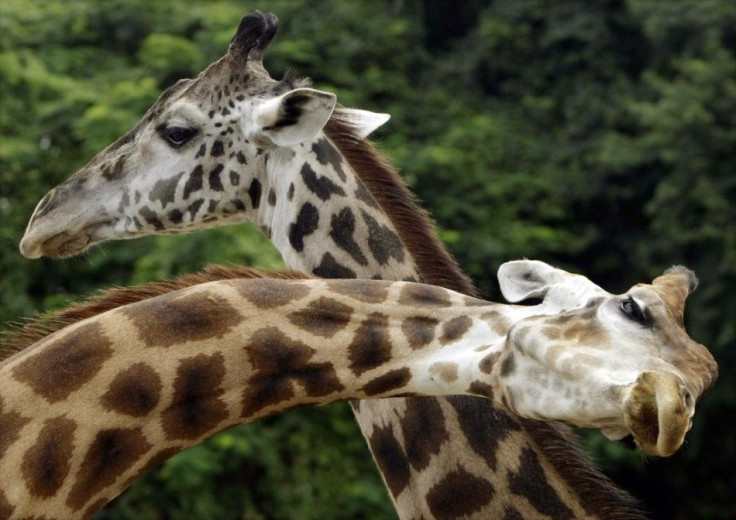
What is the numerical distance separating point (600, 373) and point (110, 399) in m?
1.23

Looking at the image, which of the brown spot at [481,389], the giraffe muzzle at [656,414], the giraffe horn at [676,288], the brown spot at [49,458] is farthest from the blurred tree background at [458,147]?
the giraffe muzzle at [656,414]

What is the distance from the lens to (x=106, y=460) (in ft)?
10.4

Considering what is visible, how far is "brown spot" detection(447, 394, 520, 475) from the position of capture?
13.1 ft

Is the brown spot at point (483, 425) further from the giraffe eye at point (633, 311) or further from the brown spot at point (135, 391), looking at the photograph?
the brown spot at point (135, 391)

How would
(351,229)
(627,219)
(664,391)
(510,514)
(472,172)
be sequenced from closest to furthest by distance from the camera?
(664,391), (510,514), (351,229), (472,172), (627,219)

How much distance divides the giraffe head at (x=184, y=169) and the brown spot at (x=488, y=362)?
7.35ft

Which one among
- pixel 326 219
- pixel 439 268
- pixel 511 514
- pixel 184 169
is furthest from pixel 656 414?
pixel 184 169

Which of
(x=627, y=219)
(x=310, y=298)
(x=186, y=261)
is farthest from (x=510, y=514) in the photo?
(x=627, y=219)

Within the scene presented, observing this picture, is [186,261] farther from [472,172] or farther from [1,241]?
[472,172]

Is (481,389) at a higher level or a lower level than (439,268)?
higher

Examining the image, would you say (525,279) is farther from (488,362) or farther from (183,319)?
(183,319)

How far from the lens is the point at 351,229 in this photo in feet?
16.1

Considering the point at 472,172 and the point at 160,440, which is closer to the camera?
the point at 160,440

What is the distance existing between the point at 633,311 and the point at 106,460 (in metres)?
1.38
